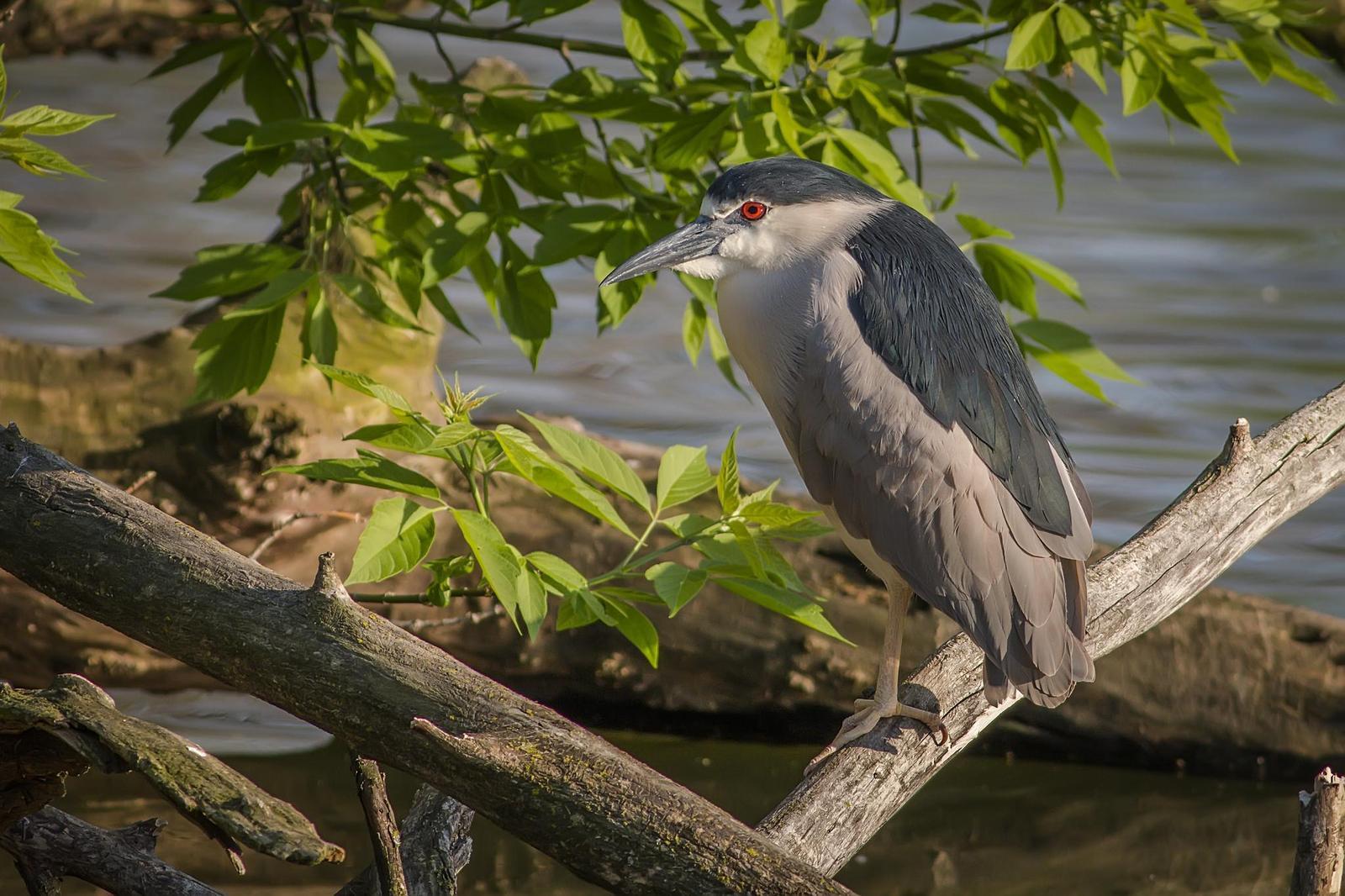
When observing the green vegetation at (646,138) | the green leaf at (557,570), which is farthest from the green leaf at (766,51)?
the green leaf at (557,570)

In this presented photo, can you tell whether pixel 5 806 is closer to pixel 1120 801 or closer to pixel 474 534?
pixel 474 534

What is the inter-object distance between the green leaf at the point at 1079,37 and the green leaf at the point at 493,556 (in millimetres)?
1141

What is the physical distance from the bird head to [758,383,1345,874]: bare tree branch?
27.5 inches

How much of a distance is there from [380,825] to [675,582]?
0.44 m

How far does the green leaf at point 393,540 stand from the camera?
67.1 inches

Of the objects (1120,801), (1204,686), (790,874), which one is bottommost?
(1120,801)

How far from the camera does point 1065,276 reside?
2.57m

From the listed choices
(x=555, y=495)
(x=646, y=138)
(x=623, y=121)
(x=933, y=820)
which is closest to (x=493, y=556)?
(x=555, y=495)

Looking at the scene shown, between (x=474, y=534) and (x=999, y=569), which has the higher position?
(x=474, y=534)

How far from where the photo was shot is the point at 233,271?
7.91 ft

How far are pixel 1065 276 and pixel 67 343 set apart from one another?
5196mm

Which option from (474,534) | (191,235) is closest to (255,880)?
(474,534)

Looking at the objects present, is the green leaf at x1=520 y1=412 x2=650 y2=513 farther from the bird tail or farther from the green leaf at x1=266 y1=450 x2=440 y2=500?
the bird tail

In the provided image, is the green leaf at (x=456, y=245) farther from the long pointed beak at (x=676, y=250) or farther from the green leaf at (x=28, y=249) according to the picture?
the green leaf at (x=28, y=249)
